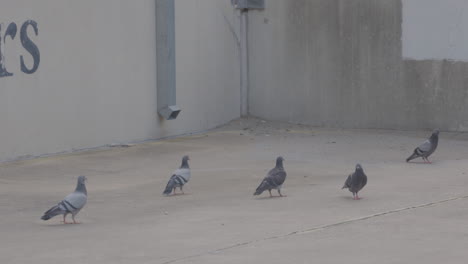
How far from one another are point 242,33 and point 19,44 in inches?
288

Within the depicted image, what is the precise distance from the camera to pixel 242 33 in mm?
21312

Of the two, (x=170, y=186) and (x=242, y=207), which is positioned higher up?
(x=170, y=186)

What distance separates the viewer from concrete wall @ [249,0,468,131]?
1880 centimetres

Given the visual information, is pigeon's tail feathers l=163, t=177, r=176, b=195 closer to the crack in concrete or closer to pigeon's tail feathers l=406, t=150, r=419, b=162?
the crack in concrete

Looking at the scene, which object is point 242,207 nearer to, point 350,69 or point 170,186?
point 170,186

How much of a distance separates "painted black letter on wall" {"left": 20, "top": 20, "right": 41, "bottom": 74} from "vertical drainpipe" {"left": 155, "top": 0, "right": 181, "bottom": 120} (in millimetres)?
3293

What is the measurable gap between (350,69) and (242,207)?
30.7 ft

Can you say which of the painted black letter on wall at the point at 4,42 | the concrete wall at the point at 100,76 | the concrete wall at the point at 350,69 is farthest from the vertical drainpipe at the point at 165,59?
the painted black letter on wall at the point at 4,42

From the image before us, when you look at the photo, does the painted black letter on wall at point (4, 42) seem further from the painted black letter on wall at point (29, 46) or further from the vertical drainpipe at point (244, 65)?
the vertical drainpipe at point (244, 65)

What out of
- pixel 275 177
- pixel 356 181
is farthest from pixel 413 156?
pixel 275 177

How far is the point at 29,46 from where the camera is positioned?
15180 millimetres

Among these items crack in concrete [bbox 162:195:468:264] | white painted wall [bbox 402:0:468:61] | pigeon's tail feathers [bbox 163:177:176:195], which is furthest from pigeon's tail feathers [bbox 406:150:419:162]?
pigeon's tail feathers [bbox 163:177:176:195]

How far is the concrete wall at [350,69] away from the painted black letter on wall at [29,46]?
22.7 feet

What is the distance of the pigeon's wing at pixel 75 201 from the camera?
9.99m
